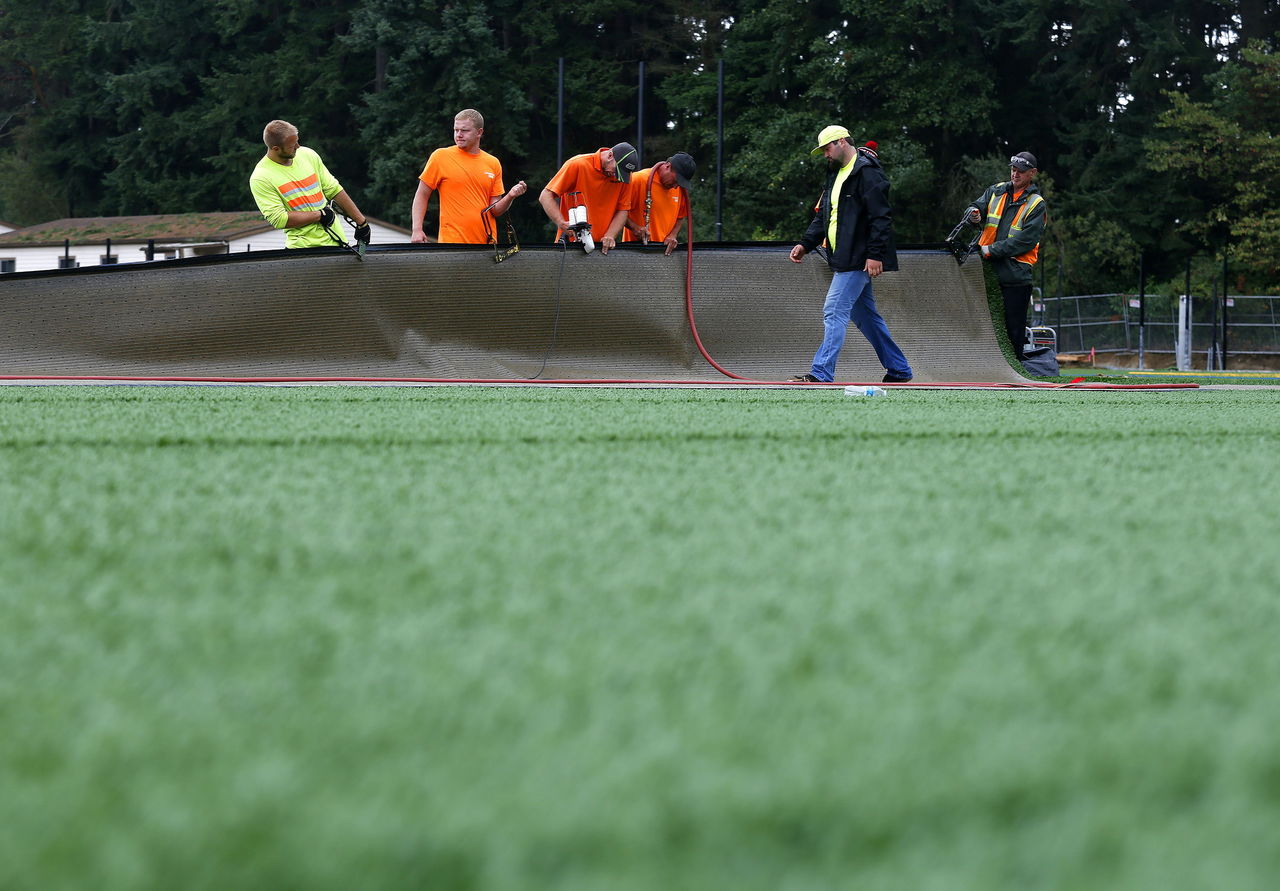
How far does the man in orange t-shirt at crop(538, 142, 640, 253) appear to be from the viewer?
9250mm

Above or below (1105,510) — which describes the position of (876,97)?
above

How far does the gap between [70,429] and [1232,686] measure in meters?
3.36

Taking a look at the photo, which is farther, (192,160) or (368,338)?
(192,160)

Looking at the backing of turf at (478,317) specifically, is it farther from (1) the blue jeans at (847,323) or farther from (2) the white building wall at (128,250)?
(2) the white building wall at (128,250)

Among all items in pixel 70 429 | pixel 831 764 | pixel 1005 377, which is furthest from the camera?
pixel 1005 377

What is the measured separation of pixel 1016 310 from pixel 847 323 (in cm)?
247

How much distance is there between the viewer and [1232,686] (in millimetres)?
1145

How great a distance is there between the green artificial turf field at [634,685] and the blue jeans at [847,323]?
545 centimetres

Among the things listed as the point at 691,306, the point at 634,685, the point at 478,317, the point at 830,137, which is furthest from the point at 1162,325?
the point at 634,685

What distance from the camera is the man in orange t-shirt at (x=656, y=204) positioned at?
968 cm

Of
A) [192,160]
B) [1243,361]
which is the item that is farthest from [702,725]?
[192,160]

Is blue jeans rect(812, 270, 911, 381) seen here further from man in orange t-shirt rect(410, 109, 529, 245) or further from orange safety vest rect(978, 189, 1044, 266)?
man in orange t-shirt rect(410, 109, 529, 245)

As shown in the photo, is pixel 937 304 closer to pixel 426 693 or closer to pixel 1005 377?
pixel 1005 377

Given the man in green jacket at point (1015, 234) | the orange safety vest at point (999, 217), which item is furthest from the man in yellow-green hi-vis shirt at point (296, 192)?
the orange safety vest at point (999, 217)
